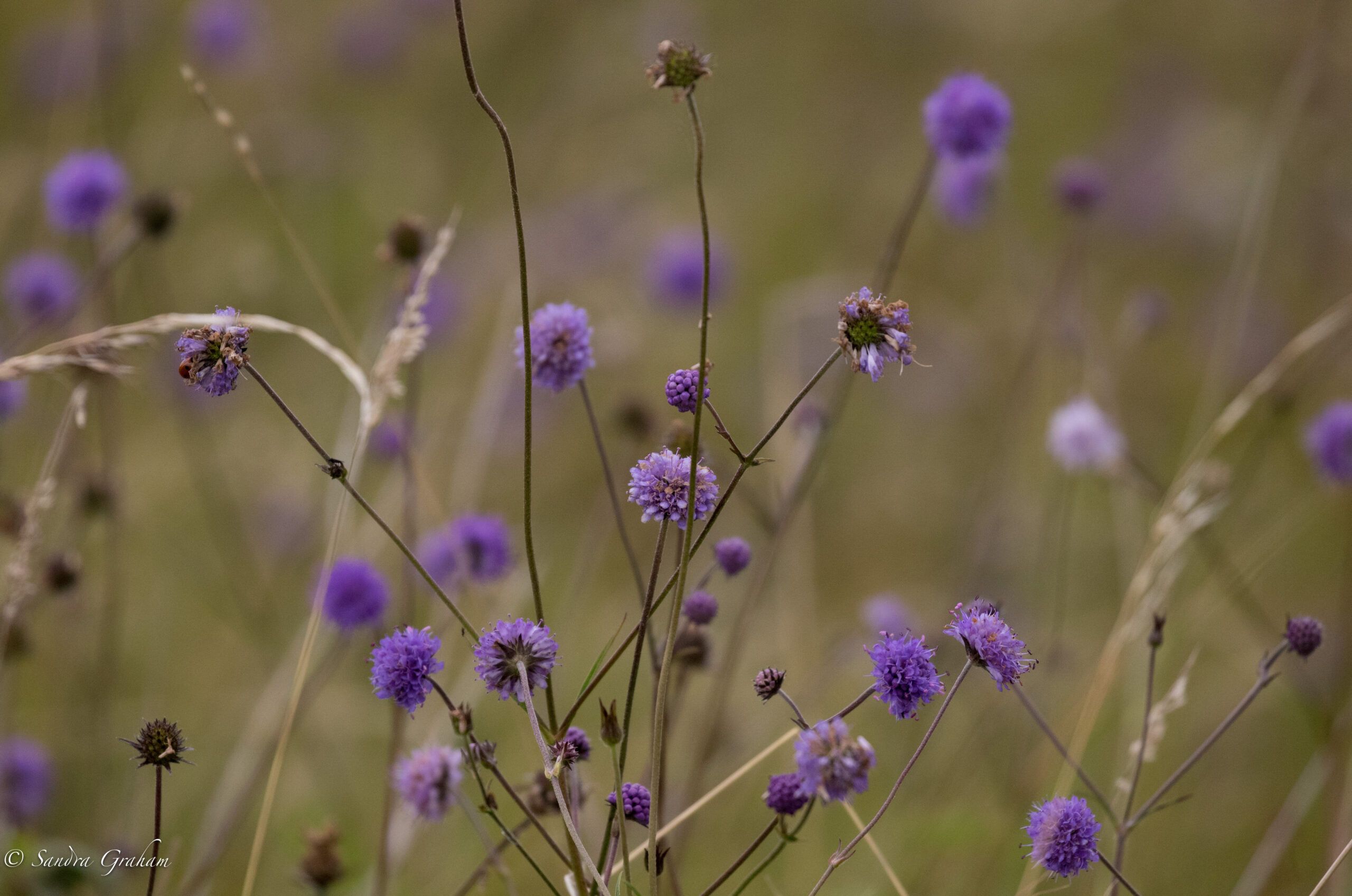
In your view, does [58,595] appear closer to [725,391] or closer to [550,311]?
[550,311]

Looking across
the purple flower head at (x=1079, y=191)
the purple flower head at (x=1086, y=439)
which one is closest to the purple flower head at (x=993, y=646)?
the purple flower head at (x=1086, y=439)

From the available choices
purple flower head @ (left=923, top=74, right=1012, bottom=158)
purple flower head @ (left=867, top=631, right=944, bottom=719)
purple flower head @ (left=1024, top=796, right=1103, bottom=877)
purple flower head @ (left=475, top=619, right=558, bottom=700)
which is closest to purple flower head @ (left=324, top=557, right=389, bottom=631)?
purple flower head @ (left=475, top=619, right=558, bottom=700)

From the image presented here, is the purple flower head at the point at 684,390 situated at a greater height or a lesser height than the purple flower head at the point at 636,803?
greater

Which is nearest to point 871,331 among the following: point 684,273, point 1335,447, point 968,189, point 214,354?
point 214,354

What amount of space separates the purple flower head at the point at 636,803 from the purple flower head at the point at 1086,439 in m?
2.06

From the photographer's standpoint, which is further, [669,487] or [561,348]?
[561,348]

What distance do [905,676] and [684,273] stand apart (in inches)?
110

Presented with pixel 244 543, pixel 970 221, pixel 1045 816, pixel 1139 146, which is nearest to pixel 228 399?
pixel 244 543

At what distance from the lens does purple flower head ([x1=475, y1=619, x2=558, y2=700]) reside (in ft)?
3.60

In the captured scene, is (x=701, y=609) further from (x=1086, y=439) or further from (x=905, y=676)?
(x=1086, y=439)

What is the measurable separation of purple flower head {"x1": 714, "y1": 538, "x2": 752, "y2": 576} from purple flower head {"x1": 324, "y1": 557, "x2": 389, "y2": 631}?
76cm

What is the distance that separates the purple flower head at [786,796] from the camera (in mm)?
1096

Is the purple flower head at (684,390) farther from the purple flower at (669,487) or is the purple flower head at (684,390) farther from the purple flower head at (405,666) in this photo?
the purple flower head at (405,666)

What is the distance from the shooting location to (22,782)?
2.15 metres
